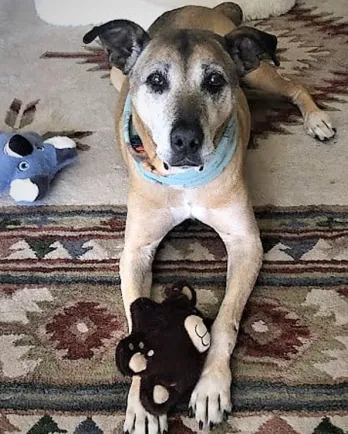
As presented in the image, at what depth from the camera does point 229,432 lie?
1.61 meters

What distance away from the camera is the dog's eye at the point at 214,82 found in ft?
6.31

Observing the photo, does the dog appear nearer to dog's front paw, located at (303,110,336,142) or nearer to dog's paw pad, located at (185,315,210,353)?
dog's paw pad, located at (185,315,210,353)

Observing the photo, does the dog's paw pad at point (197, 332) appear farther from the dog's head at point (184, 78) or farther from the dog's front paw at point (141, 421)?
the dog's head at point (184, 78)

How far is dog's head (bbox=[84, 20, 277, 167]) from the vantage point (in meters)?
1.85

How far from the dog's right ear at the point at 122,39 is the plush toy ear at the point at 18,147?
44 cm

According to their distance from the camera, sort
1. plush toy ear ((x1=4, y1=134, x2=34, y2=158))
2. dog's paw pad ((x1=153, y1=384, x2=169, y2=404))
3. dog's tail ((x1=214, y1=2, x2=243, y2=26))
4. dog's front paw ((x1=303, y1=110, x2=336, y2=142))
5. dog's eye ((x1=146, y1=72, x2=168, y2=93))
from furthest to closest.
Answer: dog's tail ((x1=214, y1=2, x2=243, y2=26)), dog's front paw ((x1=303, y1=110, x2=336, y2=142)), plush toy ear ((x1=4, y1=134, x2=34, y2=158)), dog's eye ((x1=146, y1=72, x2=168, y2=93)), dog's paw pad ((x1=153, y1=384, x2=169, y2=404))

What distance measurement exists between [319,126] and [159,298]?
1017 millimetres

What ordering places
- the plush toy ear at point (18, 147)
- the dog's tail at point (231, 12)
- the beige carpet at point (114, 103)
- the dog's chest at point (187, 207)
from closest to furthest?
the dog's chest at point (187, 207) < the plush toy ear at point (18, 147) < the beige carpet at point (114, 103) < the dog's tail at point (231, 12)

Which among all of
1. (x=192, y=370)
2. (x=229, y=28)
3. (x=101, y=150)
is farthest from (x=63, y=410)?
(x=229, y=28)

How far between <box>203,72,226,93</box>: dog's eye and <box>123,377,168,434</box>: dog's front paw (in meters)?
0.79

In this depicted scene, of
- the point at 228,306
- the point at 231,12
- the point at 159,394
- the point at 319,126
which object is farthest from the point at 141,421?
the point at 231,12

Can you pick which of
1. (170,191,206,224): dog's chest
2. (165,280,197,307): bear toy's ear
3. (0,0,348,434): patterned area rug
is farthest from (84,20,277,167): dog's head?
(0,0,348,434): patterned area rug

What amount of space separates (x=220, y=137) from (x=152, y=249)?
37 centimetres

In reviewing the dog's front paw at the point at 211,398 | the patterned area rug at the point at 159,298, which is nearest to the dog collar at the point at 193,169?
the patterned area rug at the point at 159,298
